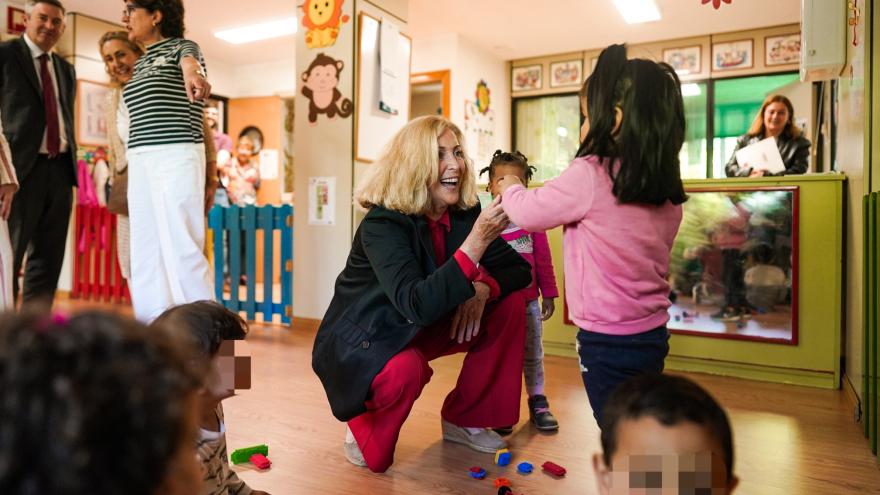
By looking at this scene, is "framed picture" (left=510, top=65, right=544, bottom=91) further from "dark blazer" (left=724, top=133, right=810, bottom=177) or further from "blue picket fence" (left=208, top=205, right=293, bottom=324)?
"blue picket fence" (left=208, top=205, right=293, bottom=324)

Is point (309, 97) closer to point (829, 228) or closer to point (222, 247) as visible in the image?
point (222, 247)

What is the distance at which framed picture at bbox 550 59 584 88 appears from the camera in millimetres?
7594

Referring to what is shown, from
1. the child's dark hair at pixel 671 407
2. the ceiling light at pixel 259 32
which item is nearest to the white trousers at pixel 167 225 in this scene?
the child's dark hair at pixel 671 407

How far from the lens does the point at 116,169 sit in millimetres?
3273

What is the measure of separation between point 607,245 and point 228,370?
34.1 inches

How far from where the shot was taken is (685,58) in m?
7.02

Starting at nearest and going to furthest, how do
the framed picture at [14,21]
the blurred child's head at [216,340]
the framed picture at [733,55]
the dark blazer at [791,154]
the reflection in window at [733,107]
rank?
the blurred child's head at [216,340], the dark blazer at [791,154], the framed picture at [14,21], the framed picture at [733,55], the reflection in window at [733,107]

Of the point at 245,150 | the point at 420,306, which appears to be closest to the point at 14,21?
the point at 245,150

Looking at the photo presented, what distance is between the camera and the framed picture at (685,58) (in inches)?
275

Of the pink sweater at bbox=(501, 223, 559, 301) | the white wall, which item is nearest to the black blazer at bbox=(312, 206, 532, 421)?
the pink sweater at bbox=(501, 223, 559, 301)

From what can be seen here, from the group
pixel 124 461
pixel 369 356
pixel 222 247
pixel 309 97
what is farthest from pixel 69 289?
pixel 124 461

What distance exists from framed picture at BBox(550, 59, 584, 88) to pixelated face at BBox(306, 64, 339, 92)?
13.4ft

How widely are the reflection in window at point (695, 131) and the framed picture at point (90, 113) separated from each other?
238 inches

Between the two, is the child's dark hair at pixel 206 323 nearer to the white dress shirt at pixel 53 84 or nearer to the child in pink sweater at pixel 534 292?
the child in pink sweater at pixel 534 292
